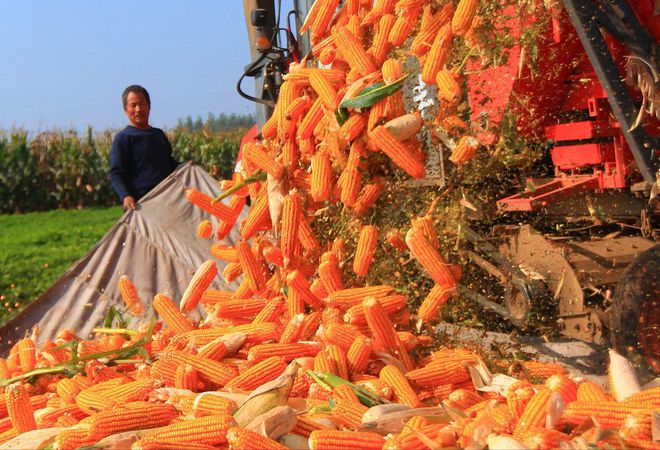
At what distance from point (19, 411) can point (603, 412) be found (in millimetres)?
2630

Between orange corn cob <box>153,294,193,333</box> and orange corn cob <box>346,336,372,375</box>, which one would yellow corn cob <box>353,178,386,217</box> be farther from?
orange corn cob <box>153,294,193,333</box>

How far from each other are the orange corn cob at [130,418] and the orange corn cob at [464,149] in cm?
194

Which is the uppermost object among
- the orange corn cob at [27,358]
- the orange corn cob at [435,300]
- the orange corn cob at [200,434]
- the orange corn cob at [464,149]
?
the orange corn cob at [464,149]

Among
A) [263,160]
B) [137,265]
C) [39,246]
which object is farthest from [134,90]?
[39,246]

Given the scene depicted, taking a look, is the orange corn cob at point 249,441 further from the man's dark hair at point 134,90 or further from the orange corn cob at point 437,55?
the man's dark hair at point 134,90

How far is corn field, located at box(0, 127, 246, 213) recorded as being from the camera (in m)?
24.5

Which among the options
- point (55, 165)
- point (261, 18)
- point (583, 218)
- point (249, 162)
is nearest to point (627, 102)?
point (583, 218)

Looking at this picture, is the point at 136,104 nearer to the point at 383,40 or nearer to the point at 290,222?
the point at 290,222

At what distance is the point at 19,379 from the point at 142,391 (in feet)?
3.51

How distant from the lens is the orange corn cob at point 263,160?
4695 mm

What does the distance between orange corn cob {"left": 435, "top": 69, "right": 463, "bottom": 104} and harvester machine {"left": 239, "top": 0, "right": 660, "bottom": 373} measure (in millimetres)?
174

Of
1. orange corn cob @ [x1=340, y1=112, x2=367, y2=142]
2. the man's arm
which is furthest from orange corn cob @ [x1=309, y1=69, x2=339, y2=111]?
the man's arm

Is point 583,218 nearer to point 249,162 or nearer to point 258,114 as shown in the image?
point 249,162

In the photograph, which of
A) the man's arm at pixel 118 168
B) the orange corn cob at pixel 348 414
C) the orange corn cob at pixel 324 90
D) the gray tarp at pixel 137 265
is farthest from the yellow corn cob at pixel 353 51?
the man's arm at pixel 118 168
